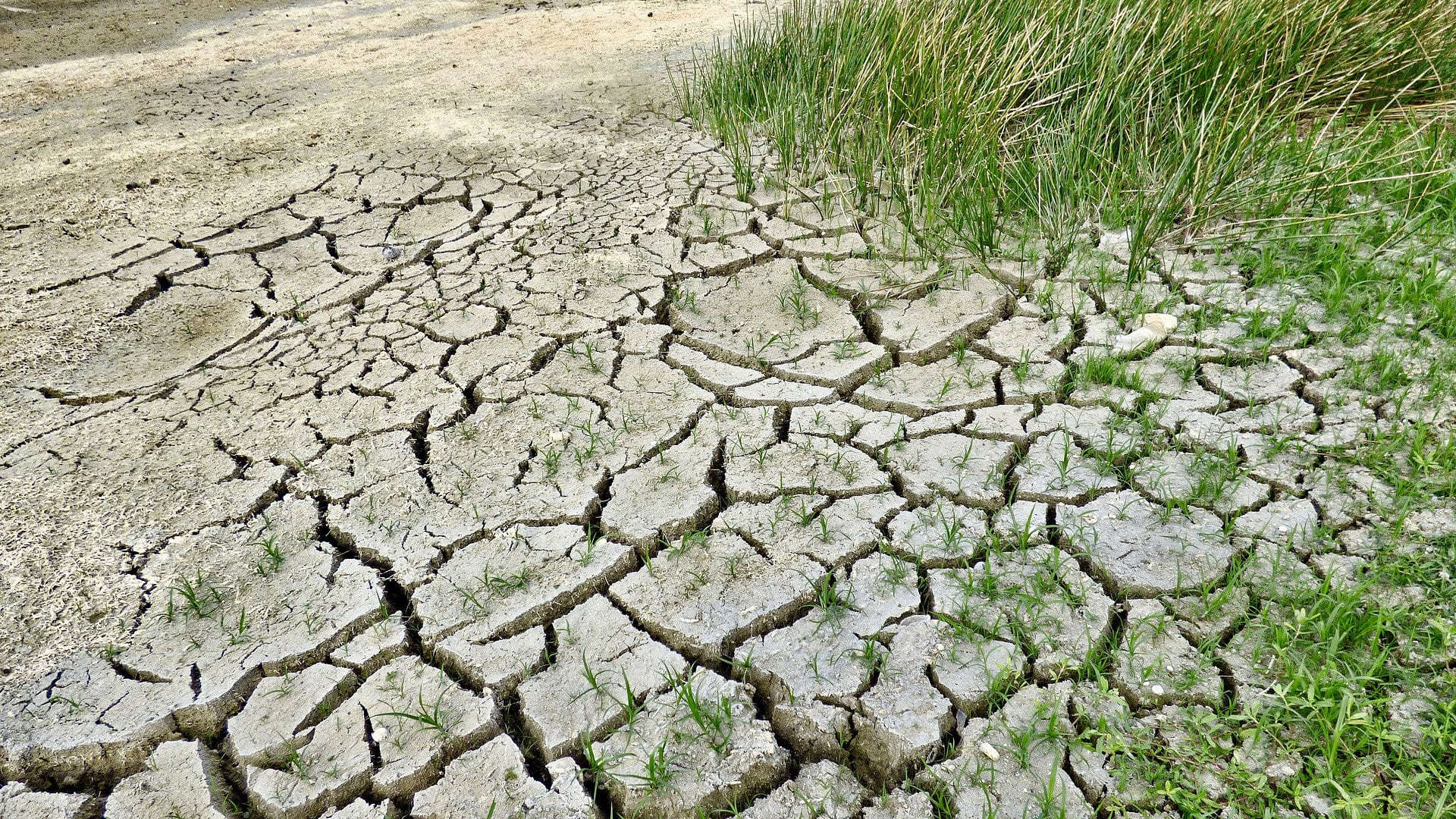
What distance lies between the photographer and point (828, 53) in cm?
397

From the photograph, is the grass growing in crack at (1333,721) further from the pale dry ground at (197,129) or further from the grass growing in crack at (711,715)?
the pale dry ground at (197,129)

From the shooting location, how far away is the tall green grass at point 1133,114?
9.94ft

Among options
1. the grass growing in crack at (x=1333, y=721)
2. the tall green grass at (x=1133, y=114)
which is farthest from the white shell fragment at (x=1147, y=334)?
the grass growing in crack at (x=1333, y=721)

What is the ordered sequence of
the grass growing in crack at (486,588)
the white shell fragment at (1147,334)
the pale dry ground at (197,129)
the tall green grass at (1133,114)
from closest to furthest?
1. the grass growing in crack at (486,588)
2. the pale dry ground at (197,129)
3. the white shell fragment at (1147,334)
4. the tall green grass at (1133,114)

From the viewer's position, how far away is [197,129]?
440 centimetres

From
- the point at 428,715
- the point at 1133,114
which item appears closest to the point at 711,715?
the point at 428,715

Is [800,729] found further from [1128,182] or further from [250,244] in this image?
[250,244]

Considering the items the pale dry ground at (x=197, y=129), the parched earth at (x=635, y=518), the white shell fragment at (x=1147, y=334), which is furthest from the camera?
the white shell fragment at (x=1147, y=334)

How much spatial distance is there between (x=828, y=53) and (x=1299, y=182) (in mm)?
1863

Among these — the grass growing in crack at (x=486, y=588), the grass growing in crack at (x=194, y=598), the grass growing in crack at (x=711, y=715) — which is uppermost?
the grass growing in crack at (x=194, y=598)

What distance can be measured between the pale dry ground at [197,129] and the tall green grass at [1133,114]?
144cm

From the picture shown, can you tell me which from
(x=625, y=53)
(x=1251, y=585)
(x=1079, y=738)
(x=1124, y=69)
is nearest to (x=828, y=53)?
(x=1124, y=69)

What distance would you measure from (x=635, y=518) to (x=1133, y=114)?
227 cm

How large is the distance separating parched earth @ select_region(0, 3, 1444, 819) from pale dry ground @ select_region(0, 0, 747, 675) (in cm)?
2
